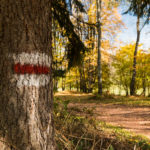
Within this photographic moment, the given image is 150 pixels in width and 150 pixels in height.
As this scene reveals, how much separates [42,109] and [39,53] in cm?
50

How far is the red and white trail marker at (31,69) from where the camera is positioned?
127cm

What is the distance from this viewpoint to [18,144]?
4.26 feet

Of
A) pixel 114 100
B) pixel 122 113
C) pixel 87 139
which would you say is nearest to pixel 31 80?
pixel 87 139

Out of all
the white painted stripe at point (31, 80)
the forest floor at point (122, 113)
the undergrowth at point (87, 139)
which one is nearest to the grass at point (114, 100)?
the forest floor at point (122, 113)

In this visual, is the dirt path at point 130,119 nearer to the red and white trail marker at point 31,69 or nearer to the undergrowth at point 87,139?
the undergrowth at point 87,139

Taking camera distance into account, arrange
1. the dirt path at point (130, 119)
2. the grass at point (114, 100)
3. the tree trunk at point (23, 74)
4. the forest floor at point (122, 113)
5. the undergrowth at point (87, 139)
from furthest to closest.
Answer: the grass at point (114, 100)
the dirt path at point (130, 119)
the forest floor at point (122, 113)
the undergrowth at point (87, 139)
the tree trunk at point (23, 74)

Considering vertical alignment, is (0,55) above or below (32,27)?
below

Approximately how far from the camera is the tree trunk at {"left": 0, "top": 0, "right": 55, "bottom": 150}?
1.26 meters

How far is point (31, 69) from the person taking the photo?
4.30 ft

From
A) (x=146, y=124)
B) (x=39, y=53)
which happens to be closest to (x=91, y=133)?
(x=39, y=53)

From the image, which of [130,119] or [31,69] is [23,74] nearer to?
[31,69]

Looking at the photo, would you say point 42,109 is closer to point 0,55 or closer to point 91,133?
point 0,55

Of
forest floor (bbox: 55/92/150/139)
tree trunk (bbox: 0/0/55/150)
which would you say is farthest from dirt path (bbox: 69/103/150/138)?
tree trunk (bbox: 0/0/55/150)

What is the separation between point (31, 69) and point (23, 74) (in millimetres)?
78
